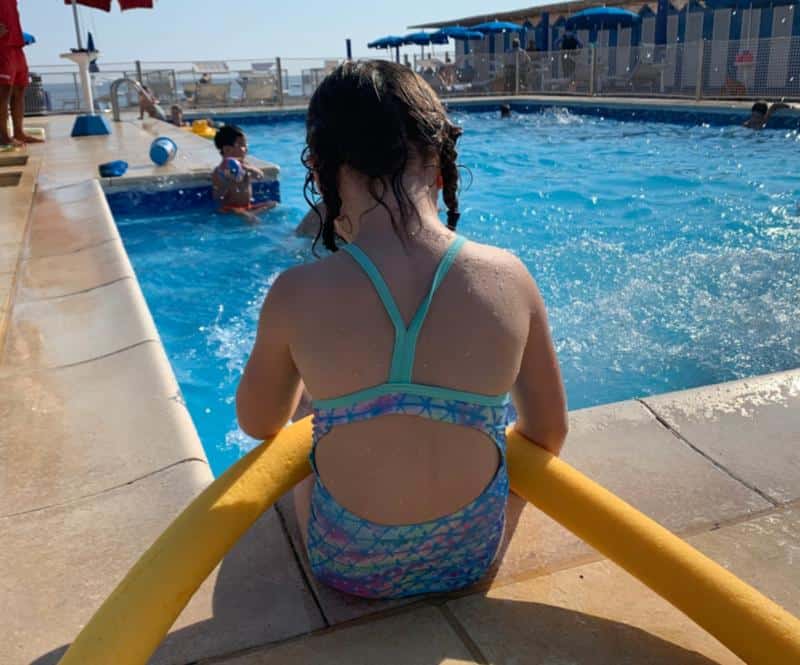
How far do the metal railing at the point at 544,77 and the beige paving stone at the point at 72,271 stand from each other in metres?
15.9

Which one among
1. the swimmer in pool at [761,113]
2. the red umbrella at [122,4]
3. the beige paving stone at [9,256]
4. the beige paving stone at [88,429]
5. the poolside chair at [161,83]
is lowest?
the beige paving stone at [88,429]

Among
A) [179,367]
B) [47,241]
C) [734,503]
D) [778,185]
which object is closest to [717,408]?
[734,503]

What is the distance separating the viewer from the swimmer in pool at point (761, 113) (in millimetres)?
15008

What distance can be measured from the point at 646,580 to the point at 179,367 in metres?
4.24

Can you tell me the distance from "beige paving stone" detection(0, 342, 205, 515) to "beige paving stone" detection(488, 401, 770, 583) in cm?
110

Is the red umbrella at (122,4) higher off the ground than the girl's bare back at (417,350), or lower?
higher

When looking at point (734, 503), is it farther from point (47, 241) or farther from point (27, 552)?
point (47, 241)

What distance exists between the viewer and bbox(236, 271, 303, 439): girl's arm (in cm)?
153

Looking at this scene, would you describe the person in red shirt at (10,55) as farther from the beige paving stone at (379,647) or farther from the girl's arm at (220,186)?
the beige paving stone at (379,647)

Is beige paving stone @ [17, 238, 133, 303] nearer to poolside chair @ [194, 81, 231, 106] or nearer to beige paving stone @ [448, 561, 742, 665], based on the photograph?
beige paving stone @ [448, 561, 742, 665]

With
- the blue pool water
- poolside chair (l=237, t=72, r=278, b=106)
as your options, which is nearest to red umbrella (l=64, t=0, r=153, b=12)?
the blue pool water

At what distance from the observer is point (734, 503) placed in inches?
84.8

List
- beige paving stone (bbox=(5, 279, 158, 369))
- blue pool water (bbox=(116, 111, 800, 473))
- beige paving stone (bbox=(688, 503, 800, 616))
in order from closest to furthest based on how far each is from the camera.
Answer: beige paving stone (bbox=(688, 503, 800, 616)) < beige paving stone (bbox=(5, 279, 158, 369)) < blue pool water (bbox=(116, 111, 800, 473))

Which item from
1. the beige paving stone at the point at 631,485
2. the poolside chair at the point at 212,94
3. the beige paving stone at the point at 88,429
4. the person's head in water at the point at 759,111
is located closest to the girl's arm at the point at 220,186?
the beige paving stone at the point at 88,429
